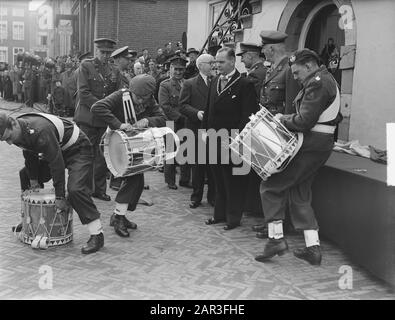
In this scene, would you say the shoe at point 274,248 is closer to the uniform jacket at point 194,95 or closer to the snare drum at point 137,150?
the snare drum at point 137,150

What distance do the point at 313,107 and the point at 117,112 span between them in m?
2.15

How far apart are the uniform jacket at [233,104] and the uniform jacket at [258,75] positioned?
40 centimetres

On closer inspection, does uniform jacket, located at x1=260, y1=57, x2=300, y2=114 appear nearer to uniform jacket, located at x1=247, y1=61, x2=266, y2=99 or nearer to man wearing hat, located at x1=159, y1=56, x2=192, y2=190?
uniform jacket, located at x1=247, y1=61, x2=266, y2=99

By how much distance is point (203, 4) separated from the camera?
39.0ft

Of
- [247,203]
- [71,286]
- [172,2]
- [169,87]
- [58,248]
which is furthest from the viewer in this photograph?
[172,2]

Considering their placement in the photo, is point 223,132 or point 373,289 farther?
point 223,132

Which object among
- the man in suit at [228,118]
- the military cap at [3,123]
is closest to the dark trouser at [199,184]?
the man in suit at [228,118]

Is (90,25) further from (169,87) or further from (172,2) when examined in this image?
(169,87)

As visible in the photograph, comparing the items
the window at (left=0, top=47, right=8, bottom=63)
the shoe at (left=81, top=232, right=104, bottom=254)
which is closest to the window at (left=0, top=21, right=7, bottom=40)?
the window at (left=0, top=47, right=8, bottom=63)

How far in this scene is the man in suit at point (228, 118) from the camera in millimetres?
5426

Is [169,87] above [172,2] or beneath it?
beneath
